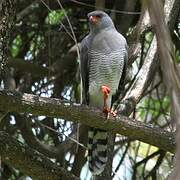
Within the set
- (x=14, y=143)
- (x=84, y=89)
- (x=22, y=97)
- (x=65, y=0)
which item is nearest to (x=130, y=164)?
(x=84, y=89)

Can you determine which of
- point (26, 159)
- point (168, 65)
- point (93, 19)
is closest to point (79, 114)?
point (26, 159)

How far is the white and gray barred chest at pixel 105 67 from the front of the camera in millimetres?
2871

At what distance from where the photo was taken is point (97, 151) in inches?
109

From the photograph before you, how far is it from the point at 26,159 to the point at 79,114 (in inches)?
16.3

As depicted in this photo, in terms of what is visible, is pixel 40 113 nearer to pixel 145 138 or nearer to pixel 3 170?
pixel 145 138

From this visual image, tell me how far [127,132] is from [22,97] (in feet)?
1.61

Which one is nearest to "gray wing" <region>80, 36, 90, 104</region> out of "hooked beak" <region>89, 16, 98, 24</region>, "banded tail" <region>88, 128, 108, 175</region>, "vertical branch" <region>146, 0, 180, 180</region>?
"hooked beak" <region>89, 16, 98, 24</region>

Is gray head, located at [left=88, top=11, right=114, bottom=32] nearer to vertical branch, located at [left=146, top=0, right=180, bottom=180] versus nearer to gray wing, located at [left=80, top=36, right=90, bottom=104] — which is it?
gray wing, located at [left=80, top=36, right=90, bottom=104]

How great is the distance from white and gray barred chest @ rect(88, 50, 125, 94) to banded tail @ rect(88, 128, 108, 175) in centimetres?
36

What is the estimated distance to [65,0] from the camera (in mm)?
3404

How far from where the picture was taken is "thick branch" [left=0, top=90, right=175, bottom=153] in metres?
1.69

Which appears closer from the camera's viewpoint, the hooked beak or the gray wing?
the gray wing

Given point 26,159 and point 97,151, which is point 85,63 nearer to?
point 97,151

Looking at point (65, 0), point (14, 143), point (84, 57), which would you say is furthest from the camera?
point (65, 0)
